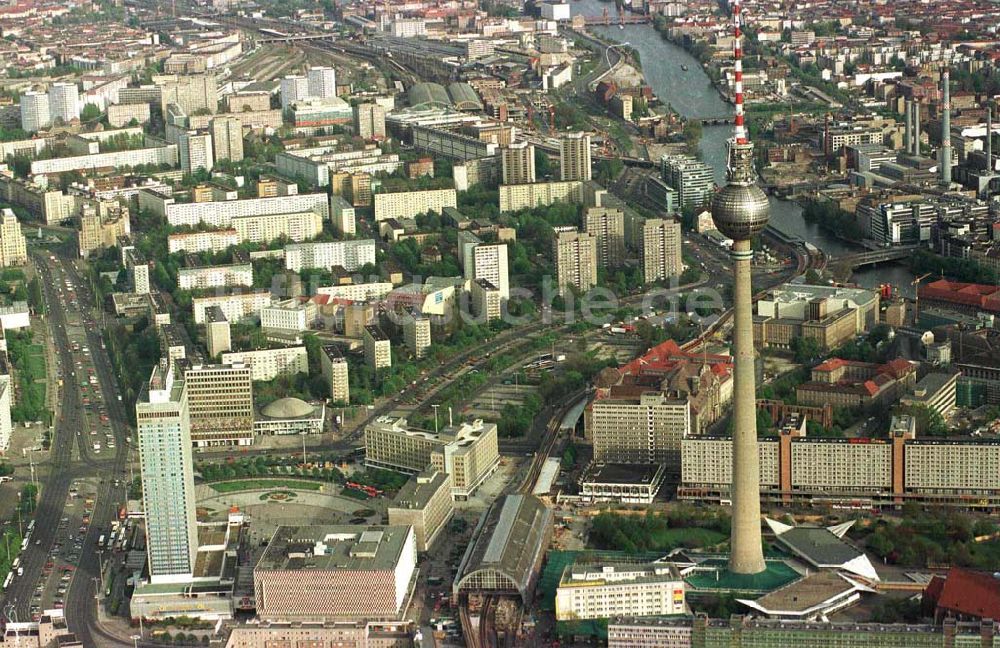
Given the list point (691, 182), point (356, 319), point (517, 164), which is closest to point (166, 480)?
point (356, 319)

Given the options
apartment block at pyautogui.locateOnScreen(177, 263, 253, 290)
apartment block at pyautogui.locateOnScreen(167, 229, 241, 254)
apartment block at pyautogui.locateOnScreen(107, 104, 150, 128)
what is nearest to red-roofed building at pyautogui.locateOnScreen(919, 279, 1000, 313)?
apartment block at pyautogui.locateOnScreen(177, 263, 253, 290)

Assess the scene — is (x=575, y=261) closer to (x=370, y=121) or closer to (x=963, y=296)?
(x=963, y=296)

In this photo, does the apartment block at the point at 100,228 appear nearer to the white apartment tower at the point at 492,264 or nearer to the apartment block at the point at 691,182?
the white apartment tower at the point at 492,264

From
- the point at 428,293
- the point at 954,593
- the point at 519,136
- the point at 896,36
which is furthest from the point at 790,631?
the point at 896,36

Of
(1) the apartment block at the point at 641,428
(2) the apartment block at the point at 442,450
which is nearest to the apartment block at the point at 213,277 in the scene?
(2) the apartment block at the point at 442,450

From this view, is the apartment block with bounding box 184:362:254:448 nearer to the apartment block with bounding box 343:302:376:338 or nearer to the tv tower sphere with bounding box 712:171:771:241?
the apartment block with bounding box 343:302:376:338
